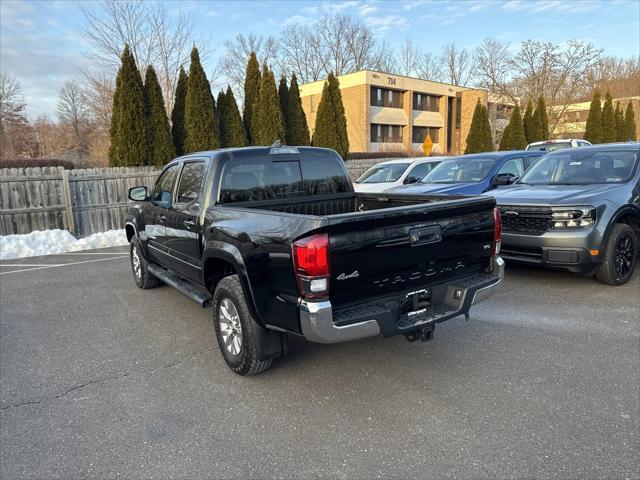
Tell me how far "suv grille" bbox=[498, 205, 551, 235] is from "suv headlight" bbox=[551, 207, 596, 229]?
92 mm

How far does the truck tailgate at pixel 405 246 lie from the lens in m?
2.94

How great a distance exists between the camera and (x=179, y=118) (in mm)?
14492

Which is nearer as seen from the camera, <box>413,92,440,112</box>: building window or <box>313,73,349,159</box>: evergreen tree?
<box>313,73,349,159</box>: evergreen tree

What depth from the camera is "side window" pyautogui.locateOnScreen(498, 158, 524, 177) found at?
9.00m

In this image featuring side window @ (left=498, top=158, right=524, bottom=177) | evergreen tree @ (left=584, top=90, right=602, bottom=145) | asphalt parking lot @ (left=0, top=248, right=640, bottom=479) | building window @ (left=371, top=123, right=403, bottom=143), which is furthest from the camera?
building window @ (left=371, top=123, right=403, bottom=143)

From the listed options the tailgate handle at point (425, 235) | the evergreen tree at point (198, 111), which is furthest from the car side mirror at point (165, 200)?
the evergreen tree at point (198, 111)

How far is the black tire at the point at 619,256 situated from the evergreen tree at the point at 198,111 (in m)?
11.0

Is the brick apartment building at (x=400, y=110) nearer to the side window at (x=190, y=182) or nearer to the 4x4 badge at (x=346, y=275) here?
the side window at (x=190, y=182)

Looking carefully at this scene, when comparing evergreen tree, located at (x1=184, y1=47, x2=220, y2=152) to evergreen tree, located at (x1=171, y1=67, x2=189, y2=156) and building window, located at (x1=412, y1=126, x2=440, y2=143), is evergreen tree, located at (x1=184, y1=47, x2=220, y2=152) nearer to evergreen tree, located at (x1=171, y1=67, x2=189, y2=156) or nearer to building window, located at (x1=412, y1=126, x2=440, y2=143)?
evergreen tree, located at (x1=171, y1=67, x2=189, y2=156)

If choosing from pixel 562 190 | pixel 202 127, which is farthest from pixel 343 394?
pixel 202 127

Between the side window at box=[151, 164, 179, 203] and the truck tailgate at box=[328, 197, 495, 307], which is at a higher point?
the side window at box=[151, 164, 179, 203]

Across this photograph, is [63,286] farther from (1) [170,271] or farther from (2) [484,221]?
(2) [484,221]

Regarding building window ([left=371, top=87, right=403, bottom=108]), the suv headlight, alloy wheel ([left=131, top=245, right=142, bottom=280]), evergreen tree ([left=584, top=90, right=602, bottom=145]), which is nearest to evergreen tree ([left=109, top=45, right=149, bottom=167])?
alloy wheel ([left=131, top=245, right=142, bottom=280])

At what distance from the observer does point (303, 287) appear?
9.55 feet
